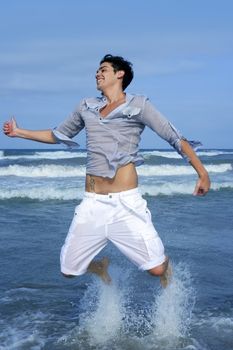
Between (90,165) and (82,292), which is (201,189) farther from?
(82,292)

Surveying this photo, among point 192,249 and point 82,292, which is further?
point 192,249

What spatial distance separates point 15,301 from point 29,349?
114 centimetres

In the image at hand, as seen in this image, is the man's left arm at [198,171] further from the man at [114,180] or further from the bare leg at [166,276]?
the bare leg at [166,276]

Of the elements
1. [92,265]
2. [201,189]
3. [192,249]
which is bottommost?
[192,249]

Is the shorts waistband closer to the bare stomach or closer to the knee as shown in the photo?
the bare stomach

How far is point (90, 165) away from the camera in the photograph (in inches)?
175

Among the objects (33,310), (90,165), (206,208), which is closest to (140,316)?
(33,310)

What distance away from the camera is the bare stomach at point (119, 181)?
4.33 meters

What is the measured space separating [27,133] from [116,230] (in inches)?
44.6

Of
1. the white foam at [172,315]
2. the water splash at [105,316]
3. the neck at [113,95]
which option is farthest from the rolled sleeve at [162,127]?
the water splash at [105,316]

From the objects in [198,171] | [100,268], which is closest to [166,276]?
[100,268]

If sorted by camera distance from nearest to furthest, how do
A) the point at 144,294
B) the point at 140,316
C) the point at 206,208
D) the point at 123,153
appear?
the point at 123,153 → the point at 140,316 → the point at 144,294 → the point at 206,208

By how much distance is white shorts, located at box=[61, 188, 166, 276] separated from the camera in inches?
170

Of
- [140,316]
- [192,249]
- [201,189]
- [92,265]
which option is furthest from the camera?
[192,249]
